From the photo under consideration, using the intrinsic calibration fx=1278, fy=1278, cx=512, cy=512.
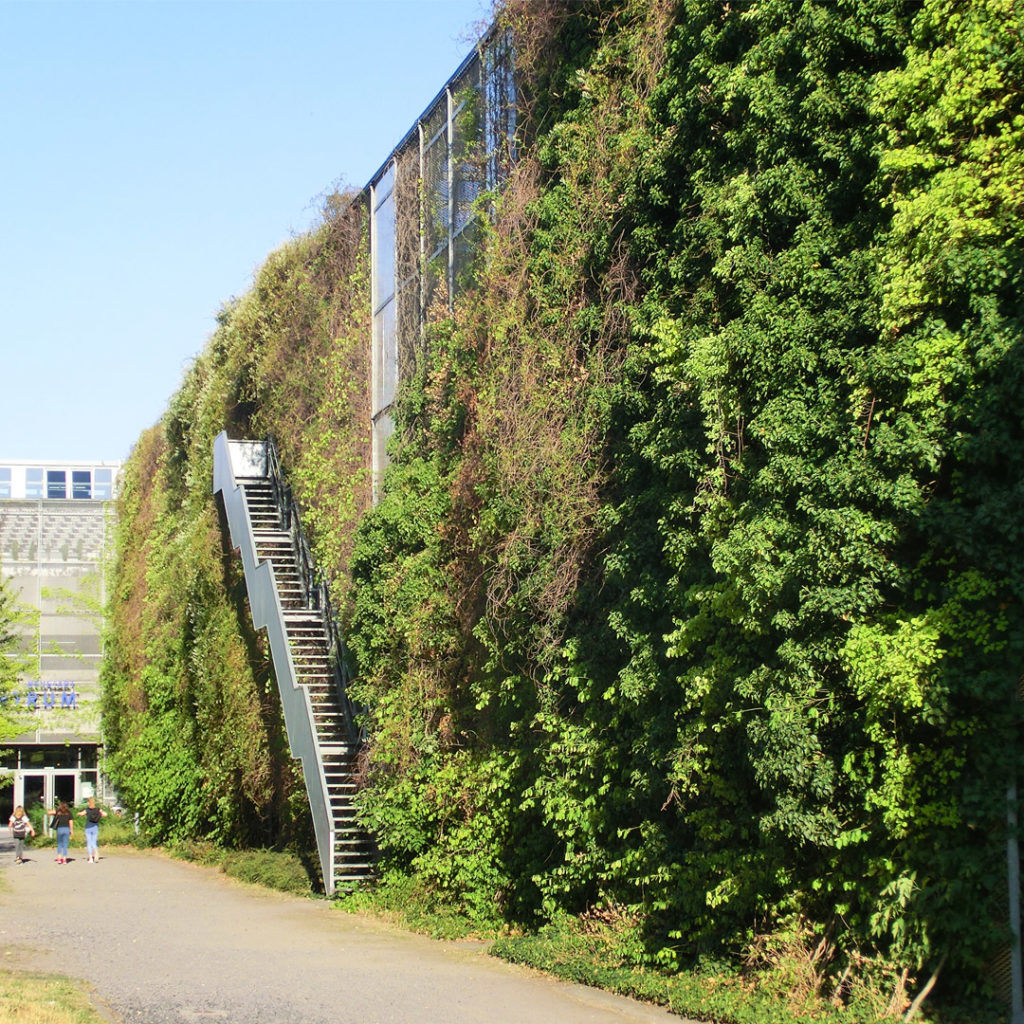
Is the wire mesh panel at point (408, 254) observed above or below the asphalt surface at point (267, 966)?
above

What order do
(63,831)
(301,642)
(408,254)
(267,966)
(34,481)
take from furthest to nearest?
(34,481) → (63,831) → (301,642) → (408,254) → (267,966)

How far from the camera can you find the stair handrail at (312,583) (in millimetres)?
18609

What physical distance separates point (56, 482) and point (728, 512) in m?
93.0

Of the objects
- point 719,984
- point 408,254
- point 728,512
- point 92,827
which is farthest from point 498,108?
point 92,827

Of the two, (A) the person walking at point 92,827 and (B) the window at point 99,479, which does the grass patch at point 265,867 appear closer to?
(A) the person walking at point 92,827

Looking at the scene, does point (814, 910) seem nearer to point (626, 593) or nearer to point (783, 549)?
point (783, 549)

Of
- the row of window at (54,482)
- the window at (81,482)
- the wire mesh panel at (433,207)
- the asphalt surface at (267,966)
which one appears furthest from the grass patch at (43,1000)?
the window at (81,482)

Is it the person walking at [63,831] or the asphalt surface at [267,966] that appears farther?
the person walking at [63,831]

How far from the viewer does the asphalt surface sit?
30.0ft

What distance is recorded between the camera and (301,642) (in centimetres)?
1983

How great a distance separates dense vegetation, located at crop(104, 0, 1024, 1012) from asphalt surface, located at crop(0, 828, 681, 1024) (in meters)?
0.98

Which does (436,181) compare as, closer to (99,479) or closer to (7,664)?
(7,664)

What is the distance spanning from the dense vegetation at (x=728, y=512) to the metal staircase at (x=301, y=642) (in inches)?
48.9

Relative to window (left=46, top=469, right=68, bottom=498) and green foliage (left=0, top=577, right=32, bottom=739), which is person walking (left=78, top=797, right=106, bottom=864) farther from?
window (left=46, top=469, right=68, bottom=498)
